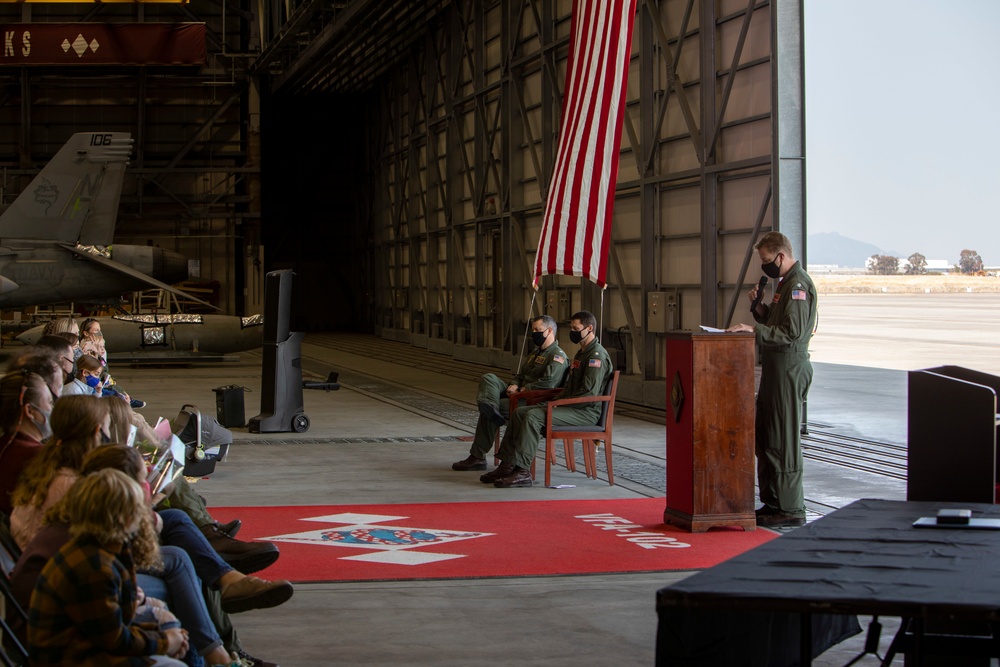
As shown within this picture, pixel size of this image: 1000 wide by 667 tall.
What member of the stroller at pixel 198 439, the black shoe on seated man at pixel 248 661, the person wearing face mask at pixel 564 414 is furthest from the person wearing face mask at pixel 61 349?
the person wearing face mask at pixel 564 414

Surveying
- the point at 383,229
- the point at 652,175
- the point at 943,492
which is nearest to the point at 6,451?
the point at 943,492

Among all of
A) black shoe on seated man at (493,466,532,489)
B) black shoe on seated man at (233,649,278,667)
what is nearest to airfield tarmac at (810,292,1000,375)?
black shoe on seated man at (493,466,532,489)

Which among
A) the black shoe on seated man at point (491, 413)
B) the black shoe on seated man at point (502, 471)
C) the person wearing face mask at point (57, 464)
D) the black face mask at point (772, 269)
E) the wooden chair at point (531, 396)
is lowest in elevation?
the black shoe on seated man at point (502, 471)

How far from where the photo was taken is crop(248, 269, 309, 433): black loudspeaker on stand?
35.0 feet

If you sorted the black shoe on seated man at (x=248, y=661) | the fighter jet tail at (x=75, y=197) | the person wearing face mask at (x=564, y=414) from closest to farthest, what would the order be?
1. the black shoe on seated man at (x=248, y=661)
2. the person wearing face mask at (x=564, y=414)
3. the fighter jet tail at (x=75, y=197)

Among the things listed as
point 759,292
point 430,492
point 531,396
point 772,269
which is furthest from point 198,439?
point 772,269

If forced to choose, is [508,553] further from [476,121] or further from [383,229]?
[383,229]

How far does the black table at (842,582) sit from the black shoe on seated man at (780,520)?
305 centimetres

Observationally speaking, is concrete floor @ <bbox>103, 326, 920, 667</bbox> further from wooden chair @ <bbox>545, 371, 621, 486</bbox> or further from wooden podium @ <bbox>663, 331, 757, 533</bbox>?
wooden podium @ <bbox>663, 331, 757, 533</bbox>

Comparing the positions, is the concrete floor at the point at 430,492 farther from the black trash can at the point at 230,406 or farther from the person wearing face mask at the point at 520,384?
the person wearing face mask at the point at 520,384

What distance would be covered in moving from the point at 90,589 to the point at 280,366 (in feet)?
26.5

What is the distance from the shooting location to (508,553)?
5832mm

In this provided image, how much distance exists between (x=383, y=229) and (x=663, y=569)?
25.2 meters

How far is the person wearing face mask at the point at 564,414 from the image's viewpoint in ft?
25.5
